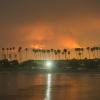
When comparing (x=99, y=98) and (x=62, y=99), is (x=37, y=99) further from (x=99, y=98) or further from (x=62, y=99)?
(x=99, y=98)

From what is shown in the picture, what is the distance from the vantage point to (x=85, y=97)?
51.4 metres

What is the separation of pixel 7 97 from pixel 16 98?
1295mm

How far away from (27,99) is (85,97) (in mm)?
5788

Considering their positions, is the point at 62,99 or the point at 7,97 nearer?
the point at 62,99

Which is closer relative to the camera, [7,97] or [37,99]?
[37,99]

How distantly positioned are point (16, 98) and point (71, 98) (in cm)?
588

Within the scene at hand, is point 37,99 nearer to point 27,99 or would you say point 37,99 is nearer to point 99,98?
point 27,99

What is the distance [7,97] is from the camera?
175 feet

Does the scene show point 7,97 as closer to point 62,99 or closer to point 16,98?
point 16,98

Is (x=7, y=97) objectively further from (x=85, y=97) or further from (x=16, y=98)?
(x=85, y=97)

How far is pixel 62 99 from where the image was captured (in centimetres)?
4953

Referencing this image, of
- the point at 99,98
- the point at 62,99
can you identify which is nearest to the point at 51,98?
the point at 62,99

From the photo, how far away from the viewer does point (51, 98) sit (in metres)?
50.2

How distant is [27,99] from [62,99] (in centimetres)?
352
